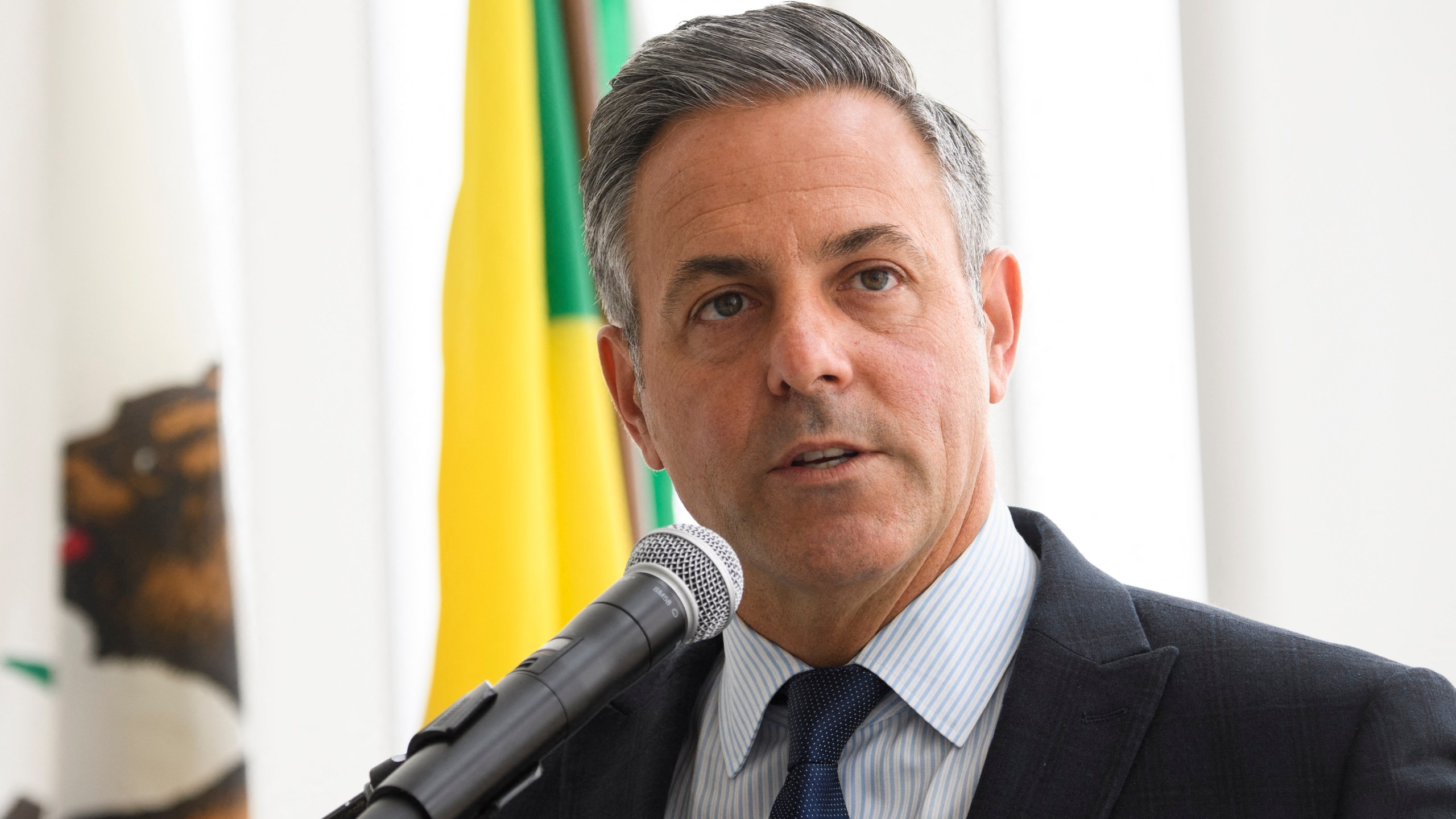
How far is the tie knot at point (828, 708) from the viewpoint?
1662mm

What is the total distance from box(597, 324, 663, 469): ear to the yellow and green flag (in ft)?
2.32

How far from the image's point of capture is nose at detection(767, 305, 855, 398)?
162 centimetres

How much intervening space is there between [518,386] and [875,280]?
130cm

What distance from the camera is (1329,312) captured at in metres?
2.96

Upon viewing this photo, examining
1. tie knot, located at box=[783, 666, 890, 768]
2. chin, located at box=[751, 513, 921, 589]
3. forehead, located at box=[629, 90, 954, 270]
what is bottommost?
tie knot, located at box=[783, 666, 890, 768]

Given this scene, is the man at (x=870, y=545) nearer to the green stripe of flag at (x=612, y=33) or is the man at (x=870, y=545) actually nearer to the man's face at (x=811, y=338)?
the man's face at (x=811, y=338)

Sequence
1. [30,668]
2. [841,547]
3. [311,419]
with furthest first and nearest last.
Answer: [311,419] → [30,668] → [841,547]

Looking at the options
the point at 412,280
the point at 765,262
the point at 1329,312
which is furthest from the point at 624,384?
the point at 1329,312

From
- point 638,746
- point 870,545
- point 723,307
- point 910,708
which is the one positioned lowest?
point 638,746

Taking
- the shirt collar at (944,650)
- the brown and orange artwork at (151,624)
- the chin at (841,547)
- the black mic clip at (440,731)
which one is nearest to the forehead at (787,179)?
the chin at (841,547)

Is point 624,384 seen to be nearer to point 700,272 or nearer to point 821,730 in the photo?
point 700,272

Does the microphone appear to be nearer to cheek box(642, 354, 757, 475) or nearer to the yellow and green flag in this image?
cheek box(642, 354, 757, 475)

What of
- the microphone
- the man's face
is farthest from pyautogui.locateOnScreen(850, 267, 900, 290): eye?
the microphone

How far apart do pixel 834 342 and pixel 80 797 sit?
2065mm
